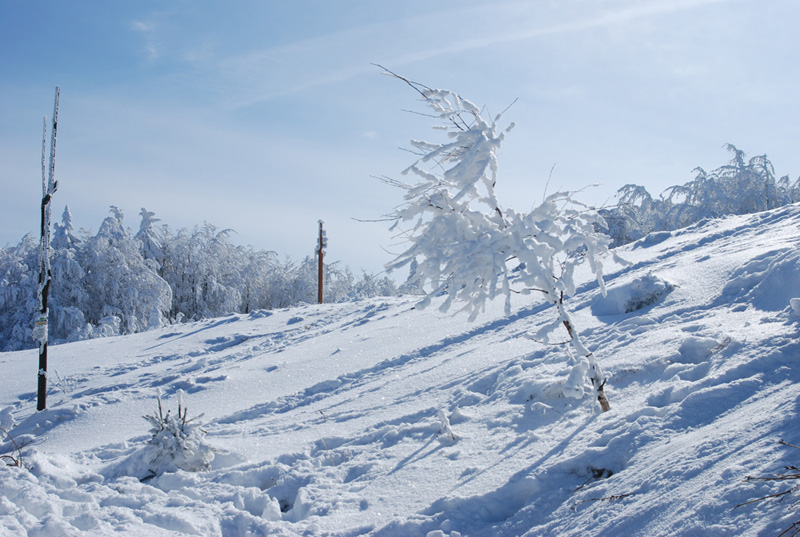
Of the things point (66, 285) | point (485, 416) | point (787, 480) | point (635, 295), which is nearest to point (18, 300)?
point (66, 285)

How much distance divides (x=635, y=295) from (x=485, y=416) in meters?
3.52

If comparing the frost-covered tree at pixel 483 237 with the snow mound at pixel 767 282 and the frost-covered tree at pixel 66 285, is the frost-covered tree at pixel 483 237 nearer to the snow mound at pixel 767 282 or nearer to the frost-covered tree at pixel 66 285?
the snow mound at pixel 767 282

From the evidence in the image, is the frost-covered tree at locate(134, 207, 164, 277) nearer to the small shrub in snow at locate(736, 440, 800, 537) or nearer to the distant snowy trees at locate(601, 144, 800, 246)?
the distant snowy trees at locate(601, 144, 800, 246)

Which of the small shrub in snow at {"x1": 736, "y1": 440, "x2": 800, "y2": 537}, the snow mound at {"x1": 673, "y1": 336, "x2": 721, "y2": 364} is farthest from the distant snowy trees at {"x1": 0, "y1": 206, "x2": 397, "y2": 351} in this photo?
the small shrub in snow at {"x1": 736, "y1": 440, "x2": 800, "y2": 537}

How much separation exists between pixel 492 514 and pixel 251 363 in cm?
784

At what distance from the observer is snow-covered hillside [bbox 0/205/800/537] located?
9.63 ft

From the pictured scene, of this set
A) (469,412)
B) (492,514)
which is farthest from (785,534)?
(469,412)

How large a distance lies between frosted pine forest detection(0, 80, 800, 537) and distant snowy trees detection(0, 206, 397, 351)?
1539 centimetres

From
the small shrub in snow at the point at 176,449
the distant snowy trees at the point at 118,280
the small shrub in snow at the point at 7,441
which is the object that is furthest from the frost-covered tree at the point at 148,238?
the small shrub in snow at the point at 176,449

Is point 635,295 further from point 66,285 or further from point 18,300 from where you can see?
point 18,300

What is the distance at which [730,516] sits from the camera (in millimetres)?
2334

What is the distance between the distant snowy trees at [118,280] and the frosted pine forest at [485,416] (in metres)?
15.4

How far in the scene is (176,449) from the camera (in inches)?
197

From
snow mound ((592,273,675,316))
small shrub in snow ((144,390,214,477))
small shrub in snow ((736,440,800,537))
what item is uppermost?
snow mound ((592,273,675,316))
